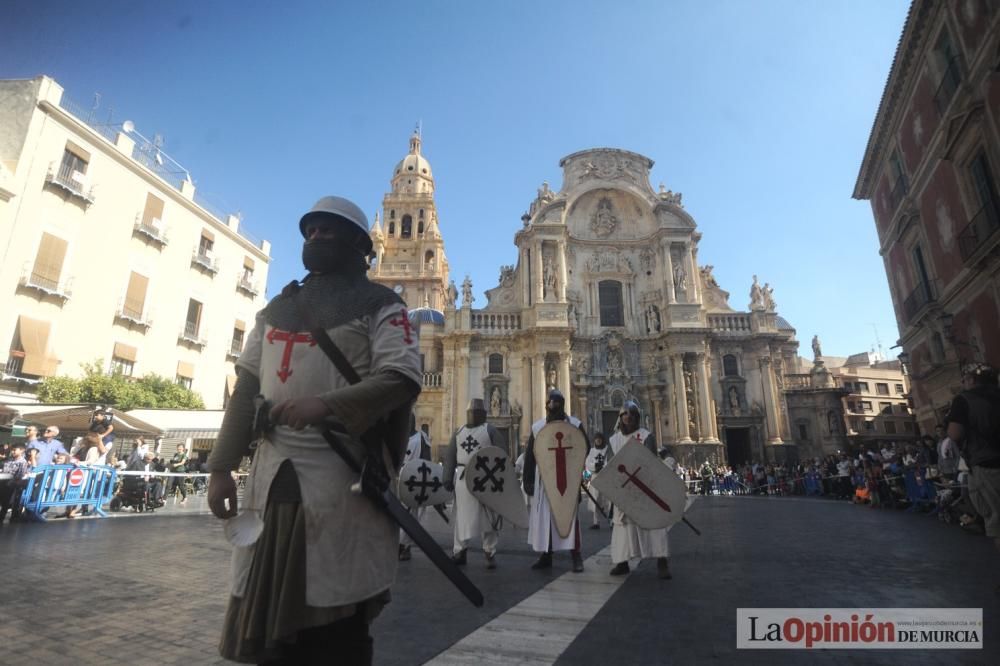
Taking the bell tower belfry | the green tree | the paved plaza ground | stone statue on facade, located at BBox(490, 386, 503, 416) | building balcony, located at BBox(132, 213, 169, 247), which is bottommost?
the paved plaza ground

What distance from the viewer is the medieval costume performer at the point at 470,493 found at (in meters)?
5.89

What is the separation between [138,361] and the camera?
1995 centimetres

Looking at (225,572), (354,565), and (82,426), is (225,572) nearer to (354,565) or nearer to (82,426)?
(354,565)

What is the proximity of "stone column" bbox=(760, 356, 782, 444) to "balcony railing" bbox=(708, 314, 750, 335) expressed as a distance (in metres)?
2.15

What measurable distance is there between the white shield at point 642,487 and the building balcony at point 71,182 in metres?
21.4

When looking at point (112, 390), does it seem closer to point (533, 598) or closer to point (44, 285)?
point (44, 285)

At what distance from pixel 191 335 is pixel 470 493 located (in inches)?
823

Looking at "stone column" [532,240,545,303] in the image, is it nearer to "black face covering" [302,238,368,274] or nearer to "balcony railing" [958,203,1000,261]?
"balcony railing" [958,203,1000,261]

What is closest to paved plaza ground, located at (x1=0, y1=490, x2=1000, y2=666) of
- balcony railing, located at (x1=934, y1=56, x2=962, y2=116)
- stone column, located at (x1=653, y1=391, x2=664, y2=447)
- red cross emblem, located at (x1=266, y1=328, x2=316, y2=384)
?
red cross emblem, located at (x1=266, y1=328, x2=316, y2=384)

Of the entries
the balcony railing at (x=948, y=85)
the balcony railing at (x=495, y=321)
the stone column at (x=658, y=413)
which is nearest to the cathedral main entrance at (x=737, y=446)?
the stone column at (x=658, y=413)

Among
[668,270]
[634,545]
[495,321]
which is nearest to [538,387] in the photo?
[495,321]

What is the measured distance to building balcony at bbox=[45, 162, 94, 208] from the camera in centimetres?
1732

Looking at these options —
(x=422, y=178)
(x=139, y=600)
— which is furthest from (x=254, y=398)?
(x=422, y=178)

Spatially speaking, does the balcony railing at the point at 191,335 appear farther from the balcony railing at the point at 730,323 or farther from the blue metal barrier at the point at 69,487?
the balcony railing at the point at 730,323
